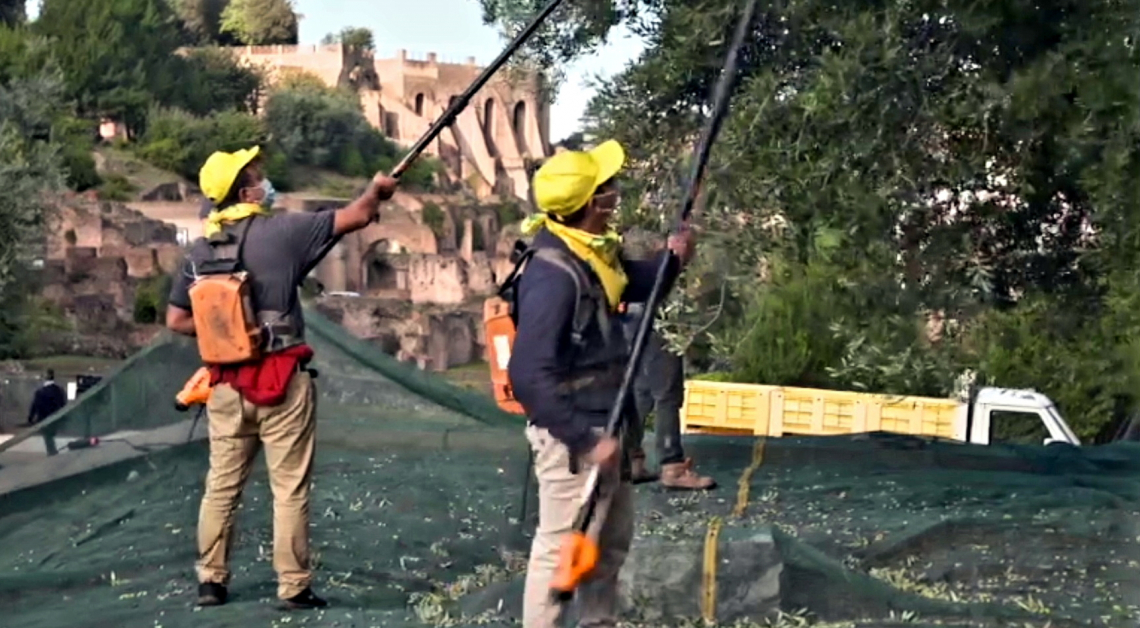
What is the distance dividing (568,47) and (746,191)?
85.2 inches

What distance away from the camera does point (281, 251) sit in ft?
22.8

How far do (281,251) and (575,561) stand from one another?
83.1 inches

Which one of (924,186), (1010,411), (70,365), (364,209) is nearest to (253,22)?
(70,365)

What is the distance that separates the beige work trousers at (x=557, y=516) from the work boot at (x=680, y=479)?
4228mm

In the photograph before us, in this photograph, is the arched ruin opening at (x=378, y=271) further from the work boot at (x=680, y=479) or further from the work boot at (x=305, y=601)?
the work boot at (x=305, y=601)

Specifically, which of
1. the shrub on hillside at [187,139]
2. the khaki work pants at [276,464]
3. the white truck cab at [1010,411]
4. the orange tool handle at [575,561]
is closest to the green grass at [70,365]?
the white truck cab at [1010,411]

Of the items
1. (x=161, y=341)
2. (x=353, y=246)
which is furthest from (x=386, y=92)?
(x=161, y=341)

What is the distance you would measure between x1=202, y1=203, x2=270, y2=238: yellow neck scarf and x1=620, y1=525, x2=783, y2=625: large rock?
5.92 ft

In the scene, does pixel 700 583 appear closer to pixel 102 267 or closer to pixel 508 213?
pixel 102 267

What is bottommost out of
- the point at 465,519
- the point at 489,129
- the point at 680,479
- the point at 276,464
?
the point at 465,519

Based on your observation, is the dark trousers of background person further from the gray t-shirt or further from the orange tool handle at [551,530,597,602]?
the orange tool handle at [551,530,597,602]

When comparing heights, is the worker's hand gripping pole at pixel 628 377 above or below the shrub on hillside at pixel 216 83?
below

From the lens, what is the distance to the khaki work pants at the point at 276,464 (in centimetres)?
707

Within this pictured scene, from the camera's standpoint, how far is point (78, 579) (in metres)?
7.88
